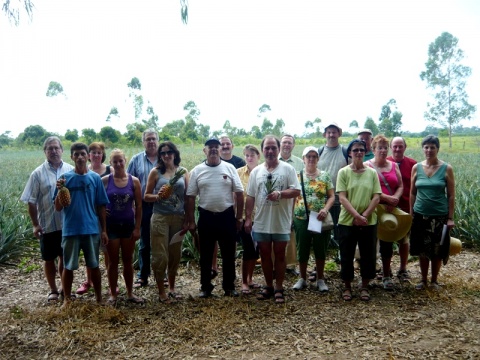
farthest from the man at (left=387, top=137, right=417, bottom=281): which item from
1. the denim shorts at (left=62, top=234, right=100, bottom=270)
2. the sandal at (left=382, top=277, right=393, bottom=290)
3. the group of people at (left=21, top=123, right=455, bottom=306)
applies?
the denim shorts at (left=62, top=234, right=100, bottom=270)

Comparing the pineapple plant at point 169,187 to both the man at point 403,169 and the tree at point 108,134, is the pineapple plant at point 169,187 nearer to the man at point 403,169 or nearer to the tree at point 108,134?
the man at point 403,169

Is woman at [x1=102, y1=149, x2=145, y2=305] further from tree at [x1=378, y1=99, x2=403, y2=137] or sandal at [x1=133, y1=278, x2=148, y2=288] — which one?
tree at [x1=378, y1=99, x2=403, y2=137]

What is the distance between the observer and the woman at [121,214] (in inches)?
165

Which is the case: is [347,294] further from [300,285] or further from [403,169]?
[403,169]

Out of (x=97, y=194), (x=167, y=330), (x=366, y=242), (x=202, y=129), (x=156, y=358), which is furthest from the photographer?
(x=202, y=129)

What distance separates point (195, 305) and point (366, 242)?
2.02 meters

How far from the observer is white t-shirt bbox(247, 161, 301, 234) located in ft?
14.0

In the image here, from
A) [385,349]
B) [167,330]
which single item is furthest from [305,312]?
[167,330]

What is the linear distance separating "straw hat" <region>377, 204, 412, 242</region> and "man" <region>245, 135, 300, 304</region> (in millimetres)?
1099

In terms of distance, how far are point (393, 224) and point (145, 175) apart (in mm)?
3028

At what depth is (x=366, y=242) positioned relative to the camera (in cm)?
442

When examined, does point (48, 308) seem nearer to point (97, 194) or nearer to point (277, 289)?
point (97, 194)

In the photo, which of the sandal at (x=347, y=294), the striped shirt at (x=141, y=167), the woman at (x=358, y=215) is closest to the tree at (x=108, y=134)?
the striped shirt at (x=141, y=167)

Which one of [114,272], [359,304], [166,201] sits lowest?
[359,304]
